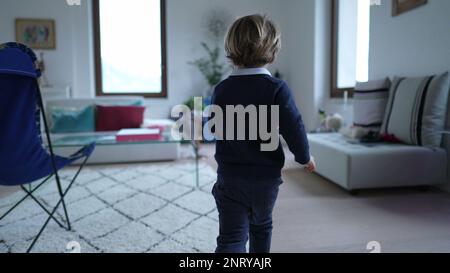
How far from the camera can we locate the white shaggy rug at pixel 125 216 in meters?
1.37

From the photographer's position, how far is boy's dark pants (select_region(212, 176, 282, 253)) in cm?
86

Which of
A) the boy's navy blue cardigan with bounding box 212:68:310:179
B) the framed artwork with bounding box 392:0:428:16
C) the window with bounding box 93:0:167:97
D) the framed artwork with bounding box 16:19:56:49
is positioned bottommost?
the boy's navy blue cardigan with bounding box 212:68:310:179

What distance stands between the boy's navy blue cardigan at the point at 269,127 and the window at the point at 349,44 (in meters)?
1.97

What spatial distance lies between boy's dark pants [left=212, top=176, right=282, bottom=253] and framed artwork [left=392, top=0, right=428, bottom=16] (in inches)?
79.4

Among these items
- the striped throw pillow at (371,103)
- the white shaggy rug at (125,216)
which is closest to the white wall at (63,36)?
the white shaggy rug at (125,216)

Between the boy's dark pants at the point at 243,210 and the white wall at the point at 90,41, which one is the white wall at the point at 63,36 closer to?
the white wall at the point at 90,41

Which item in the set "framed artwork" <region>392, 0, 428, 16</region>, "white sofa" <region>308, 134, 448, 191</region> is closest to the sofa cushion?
"white sofa" <region>308, 134, 448, 191</region>

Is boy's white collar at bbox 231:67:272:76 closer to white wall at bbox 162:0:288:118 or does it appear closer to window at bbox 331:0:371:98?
window at bbox 331:0:371:98

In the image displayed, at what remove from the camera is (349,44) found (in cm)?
325

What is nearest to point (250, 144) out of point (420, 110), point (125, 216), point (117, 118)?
point (125, 216)

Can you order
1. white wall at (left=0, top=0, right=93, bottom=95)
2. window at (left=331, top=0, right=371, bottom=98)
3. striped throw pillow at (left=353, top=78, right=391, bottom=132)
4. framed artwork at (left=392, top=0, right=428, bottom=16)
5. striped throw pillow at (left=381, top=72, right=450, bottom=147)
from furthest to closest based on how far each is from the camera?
white wall at (left=0, top=0, right=93, bottom=95)
window at (left=331, top=0, right=371, bottom=98)
striped throw pillow at (left=353, top=78, right=391, bottom=132)
framed artwork at (left=392, top=0, right=428, bottom=16)
striped throw pillow at (left=381, top=72, right=450, bottom=147)

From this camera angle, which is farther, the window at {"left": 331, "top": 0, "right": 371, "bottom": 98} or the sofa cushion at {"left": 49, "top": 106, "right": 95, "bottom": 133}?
the sofa cushion at {"left": 49, "top": 106, "right": 95, "bottom": 133}

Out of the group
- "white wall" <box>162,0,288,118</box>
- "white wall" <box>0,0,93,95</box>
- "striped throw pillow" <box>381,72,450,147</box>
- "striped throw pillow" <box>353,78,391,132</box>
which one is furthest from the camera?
"white wall" <box>162,0,288,118</box>

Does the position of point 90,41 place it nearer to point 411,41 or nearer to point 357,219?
point 411,41
